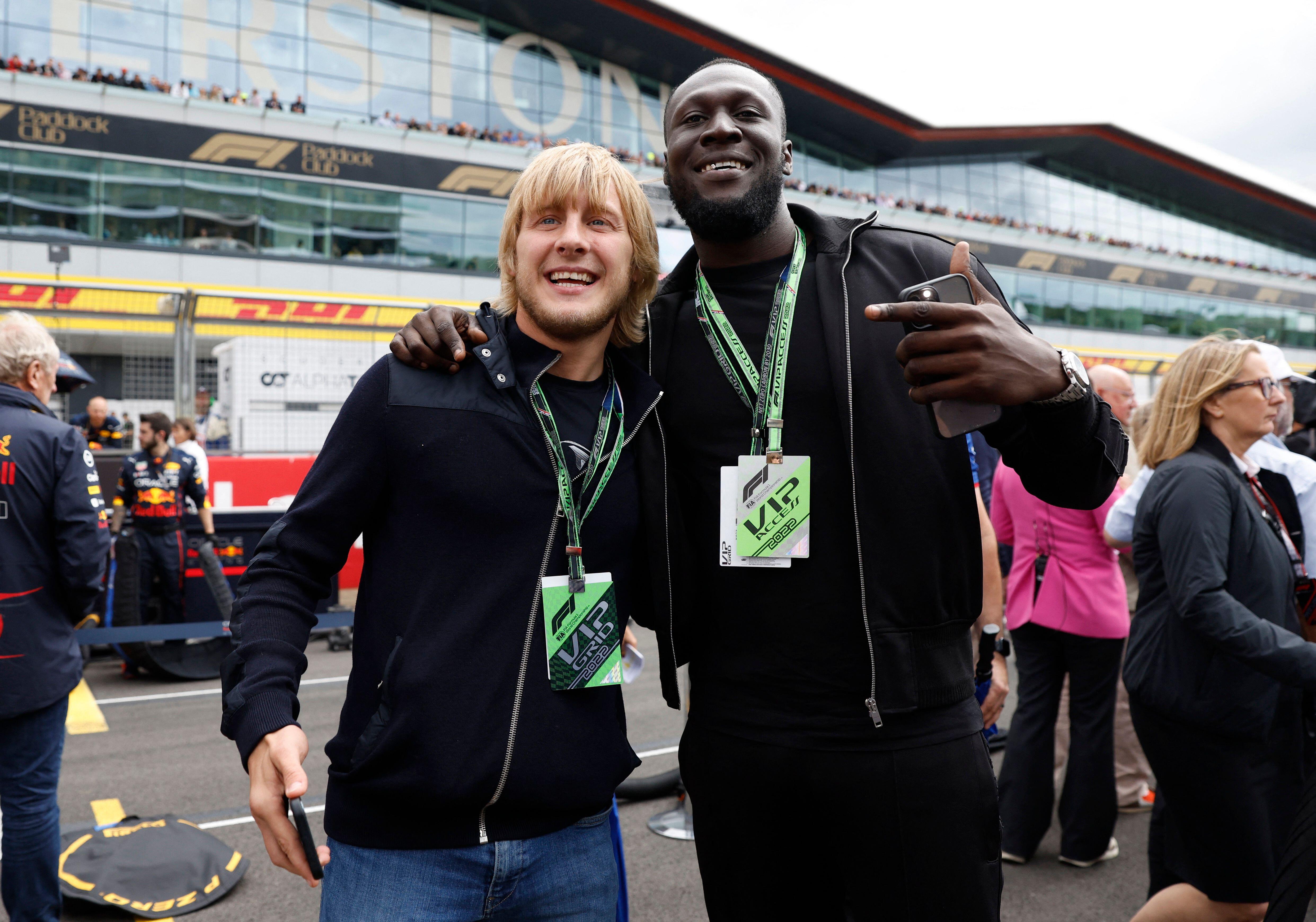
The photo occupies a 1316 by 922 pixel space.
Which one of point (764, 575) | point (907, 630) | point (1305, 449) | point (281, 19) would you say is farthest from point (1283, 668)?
point (281, 19)

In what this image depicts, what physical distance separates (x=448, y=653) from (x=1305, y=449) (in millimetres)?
6385

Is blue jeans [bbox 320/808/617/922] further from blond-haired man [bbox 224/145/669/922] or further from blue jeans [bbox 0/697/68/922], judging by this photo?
blue jeans [bbox 0/697/68/922]

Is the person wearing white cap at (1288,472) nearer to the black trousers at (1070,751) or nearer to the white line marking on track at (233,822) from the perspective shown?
the black trousers at (1070,751)

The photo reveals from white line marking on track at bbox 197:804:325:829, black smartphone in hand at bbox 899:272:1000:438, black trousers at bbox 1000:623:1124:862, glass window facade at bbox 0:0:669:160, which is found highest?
glass window facade at bbox 0:0:669:160

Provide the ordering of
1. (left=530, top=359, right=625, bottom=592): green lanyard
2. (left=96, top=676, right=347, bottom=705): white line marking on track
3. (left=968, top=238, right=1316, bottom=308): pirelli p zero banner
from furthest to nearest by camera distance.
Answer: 1. (left=968, top=238, right=1316, bottom=308): pirelli p zero banner
2. (left=96, top=676, right=347, bottom=705): white line marking on track
3. (left=530, top=359, right=625, bottom=592): green lanyard

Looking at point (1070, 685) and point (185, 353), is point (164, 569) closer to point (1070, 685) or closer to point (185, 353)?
point (185, 353)

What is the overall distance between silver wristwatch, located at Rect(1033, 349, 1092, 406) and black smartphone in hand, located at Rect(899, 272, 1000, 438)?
11cm

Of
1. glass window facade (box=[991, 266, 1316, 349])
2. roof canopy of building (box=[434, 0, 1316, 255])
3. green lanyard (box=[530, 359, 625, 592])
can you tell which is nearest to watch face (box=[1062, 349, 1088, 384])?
green lanyard (box=[530, 359, 625, 592])

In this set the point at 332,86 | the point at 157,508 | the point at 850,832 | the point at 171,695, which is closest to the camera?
the point at 850,832

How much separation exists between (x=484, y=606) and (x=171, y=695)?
249 inches

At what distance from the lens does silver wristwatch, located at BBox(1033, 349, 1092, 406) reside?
1454 mm

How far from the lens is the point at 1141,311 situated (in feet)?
132

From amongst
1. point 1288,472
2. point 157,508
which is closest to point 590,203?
point 1288,472

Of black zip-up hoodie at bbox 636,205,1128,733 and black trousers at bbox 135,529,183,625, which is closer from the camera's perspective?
black zip-up hoodie at bbox 636,205,1128,733
